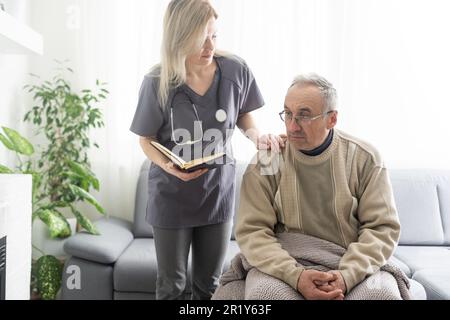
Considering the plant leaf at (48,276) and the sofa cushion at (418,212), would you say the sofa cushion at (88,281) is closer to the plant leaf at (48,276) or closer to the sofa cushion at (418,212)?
the plant leaf at (48,276)

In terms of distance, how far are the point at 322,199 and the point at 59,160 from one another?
180cm

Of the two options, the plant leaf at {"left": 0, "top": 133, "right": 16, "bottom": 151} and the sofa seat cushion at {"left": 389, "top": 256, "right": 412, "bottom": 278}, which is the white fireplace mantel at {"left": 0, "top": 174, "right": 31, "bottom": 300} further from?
the sofa seat cushion at {"left": 389, "top": 256, "right": 412, "bottom": 278}

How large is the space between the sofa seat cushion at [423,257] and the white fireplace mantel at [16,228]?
173cm

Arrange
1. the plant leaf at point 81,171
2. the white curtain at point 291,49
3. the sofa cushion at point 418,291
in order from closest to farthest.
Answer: the sofa cushion at point 418,291 < the plant leaf at point 81,171 < the white curtain at point 291,49

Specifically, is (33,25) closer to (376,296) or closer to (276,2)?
(276,2)

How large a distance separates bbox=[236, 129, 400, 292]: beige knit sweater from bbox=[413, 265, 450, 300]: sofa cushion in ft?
2.16

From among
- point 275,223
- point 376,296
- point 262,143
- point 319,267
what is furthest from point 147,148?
point 376,296

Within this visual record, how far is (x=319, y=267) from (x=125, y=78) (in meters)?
1.99

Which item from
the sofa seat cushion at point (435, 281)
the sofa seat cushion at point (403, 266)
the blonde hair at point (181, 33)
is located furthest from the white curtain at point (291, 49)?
the blonde hair at point (181, 33)

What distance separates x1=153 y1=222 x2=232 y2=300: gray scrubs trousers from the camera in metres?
1.50

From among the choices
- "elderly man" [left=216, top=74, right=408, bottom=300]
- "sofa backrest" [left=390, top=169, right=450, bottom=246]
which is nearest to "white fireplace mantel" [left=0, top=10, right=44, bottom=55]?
"elderly man" [left=216, top=74, right=408, bottom=300]

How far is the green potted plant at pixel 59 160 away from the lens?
2.39 meters

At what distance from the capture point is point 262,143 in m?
1.49

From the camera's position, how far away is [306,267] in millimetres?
1313
